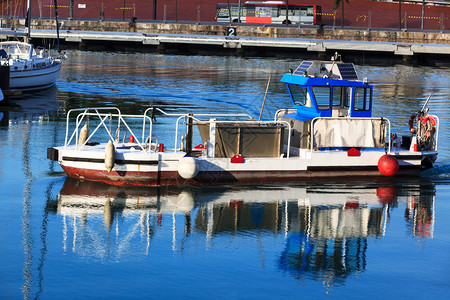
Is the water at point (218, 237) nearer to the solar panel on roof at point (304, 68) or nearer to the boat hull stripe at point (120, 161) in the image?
the boat hull stripe at point (120, 161)

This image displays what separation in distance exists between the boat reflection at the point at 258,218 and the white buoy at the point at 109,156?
0.73 metres

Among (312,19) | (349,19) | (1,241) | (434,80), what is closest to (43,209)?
(1,241)

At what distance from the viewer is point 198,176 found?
709 inches

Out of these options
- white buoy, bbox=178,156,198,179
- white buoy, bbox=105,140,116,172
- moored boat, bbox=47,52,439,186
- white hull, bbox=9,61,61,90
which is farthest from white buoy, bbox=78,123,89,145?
white hull, bbox=9,61,61,90

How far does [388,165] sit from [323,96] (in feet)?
8.32

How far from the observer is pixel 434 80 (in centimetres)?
5159

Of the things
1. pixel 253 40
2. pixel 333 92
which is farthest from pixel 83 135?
pixel 253 40

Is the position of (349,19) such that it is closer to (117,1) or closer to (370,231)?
(117,1)

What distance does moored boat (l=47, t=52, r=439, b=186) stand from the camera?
1759 cm

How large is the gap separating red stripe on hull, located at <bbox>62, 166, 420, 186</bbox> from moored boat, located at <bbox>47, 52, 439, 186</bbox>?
0.02 metres

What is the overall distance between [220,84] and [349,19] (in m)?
50.8

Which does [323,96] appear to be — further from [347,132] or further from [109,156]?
[109,156]

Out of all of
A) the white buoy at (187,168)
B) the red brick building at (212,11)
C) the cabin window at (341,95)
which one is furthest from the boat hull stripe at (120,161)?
the red brick building at (212,11)

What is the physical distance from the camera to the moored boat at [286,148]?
17.6 metres
